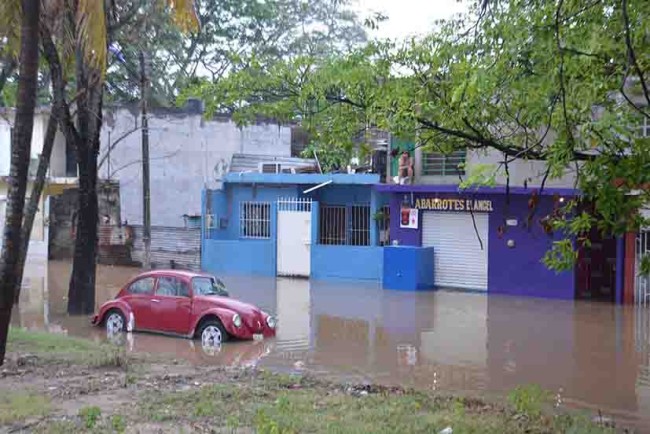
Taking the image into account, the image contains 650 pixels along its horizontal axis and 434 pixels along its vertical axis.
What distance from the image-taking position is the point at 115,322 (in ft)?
55.6

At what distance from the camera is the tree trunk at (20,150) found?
32.6 feet

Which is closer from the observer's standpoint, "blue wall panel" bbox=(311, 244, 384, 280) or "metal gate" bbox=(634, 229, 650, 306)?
"metal gate" bbox=(634, 229, 650, 306)

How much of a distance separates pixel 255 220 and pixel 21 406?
77.9 ft

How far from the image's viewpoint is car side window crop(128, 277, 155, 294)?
16688mm

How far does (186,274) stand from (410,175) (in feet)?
39.3

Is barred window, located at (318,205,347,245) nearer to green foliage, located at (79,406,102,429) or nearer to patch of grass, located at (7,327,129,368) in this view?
patch of grass, located at (7,327,129,368)

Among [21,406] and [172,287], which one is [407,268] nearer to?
[172,287]

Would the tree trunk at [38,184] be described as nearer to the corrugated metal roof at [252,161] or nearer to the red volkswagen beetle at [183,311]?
the red volkswagen beetle at [183,311]

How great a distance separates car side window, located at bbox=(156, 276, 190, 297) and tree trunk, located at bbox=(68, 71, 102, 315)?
10.2ft

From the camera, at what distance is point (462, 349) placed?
15.9m

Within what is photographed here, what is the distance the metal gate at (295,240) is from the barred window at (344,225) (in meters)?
0.69

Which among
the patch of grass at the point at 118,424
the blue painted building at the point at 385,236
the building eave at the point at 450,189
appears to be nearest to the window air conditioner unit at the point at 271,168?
the blue painted building at the point at 385,236

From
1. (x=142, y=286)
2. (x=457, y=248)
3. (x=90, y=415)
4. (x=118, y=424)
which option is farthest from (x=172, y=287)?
(x=457, y=248)

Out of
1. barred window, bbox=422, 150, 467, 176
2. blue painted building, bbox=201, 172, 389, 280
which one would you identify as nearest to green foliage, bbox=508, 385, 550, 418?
barred window, bbox=422, 150, 467, 176
